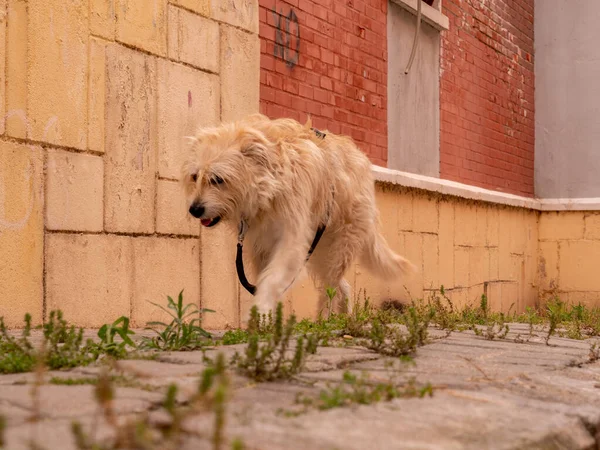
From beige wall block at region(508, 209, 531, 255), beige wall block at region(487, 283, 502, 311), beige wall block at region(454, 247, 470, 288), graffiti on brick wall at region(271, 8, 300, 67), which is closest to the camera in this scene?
graffiti on brick wall at region(271, 8, 300, 67)

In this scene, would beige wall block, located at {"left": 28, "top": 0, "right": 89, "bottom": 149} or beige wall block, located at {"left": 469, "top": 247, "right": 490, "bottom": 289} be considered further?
beige wall block, located at {"left": 469, "top": 247, "right": 490, "bottom": 289}

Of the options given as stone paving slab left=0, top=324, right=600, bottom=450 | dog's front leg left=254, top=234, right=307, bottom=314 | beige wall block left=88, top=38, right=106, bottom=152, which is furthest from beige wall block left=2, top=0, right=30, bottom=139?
stone paving slab left=0, top=324, right=600, bottom=450

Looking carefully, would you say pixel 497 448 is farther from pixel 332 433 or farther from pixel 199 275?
pixel 199 275

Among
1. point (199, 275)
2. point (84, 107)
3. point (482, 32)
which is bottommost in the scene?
point (199, 275)

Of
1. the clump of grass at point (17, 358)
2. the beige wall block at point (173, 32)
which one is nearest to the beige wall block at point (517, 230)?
the beige wall block at point (173, 32)

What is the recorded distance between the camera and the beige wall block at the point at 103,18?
5062 mm

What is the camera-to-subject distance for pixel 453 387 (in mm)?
2686

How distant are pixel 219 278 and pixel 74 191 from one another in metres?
1.45

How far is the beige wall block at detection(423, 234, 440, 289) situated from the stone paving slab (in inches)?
201

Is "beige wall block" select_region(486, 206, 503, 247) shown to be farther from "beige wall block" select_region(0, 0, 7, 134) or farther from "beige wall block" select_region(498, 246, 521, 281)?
"beige wall block" select_region(0, 0, 7, 134)

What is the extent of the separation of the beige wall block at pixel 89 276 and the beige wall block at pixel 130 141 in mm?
163

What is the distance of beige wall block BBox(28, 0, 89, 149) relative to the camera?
4680 mm

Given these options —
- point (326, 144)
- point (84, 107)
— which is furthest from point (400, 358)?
point (84, 107)

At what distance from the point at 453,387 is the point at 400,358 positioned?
1.83 feet
